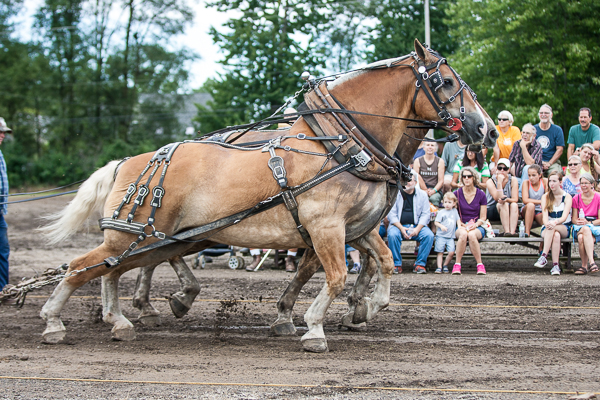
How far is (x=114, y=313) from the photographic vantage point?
5781 mm

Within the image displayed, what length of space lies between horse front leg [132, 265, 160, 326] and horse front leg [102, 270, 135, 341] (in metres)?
0.52

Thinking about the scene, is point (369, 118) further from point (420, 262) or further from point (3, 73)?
point (3, 73)

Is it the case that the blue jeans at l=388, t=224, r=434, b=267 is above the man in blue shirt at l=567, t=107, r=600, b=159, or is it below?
below

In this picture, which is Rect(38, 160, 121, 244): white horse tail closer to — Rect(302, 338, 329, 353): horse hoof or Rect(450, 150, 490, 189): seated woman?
Rect(302, 338, 329, 353): horse hoof

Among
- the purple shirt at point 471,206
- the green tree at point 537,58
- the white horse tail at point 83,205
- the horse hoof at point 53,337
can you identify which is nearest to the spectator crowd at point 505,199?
the purple shirt at point 471,206

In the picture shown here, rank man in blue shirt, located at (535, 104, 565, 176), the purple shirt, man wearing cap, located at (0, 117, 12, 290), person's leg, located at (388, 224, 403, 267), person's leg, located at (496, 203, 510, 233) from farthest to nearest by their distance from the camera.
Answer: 1. man in blue shirt, located at (535, 104, 565, 176)
2. person's leg, located at (496, 203, 510, 233)
3. the purple shirt
4. person's leg, located at (388, 224, 403, 267)
5. man wearing cap, located at (0, 117, 12, 290)

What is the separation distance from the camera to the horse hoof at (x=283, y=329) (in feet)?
19.2

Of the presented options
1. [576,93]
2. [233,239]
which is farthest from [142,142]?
[233,239]

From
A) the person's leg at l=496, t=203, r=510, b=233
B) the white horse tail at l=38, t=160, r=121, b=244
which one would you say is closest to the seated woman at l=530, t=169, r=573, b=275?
the person's leg at l=496, t=203, r=510, b=233

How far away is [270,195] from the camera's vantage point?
16.9ft

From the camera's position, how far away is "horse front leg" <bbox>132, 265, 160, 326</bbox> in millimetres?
6328

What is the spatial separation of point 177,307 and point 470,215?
214 inches

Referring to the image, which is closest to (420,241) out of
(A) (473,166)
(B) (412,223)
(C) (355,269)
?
(B) (412,223)

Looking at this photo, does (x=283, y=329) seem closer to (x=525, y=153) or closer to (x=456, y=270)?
(x=456, y=270)
